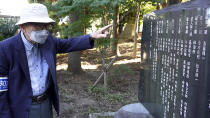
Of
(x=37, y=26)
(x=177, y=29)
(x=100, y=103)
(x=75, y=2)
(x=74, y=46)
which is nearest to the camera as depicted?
(x=37, y=26)

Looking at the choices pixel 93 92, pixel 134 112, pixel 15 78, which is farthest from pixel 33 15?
pixel 93 92

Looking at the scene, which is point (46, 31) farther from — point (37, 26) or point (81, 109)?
point (81, 109)

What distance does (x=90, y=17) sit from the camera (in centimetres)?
580

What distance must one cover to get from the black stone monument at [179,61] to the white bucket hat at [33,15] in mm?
1392

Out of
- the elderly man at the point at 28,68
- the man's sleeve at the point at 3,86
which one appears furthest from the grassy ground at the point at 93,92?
the man's sleeve at the point at 3,86

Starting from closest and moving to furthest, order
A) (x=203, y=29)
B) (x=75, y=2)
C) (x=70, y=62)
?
(x=203, y=29) → (x=75, y=2) → (x=70, y=62)

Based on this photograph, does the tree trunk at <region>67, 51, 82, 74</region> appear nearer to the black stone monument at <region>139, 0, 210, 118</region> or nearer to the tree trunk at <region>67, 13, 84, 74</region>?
the tree trunk at <region>67, 13, 84, 74</region>

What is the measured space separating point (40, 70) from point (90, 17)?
3.51m

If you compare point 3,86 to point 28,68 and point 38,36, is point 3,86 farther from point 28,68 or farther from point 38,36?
point 38,36

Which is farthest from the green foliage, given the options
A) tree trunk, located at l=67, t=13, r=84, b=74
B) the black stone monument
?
the black stone monument

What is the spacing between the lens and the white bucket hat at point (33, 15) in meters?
2.31

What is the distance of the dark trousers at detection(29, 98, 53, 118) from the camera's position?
2555 millimetres

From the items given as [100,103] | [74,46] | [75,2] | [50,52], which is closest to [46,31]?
[50,52]

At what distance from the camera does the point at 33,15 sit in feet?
7.66
